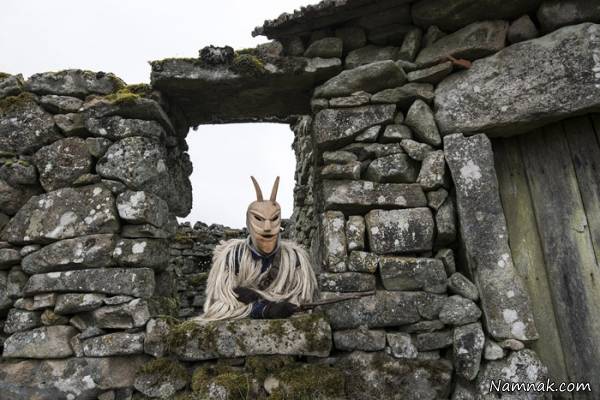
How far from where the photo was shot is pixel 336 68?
3225mm

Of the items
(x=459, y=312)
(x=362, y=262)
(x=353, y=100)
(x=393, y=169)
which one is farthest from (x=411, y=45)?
(x=459, y=312)

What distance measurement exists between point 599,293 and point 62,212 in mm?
3894

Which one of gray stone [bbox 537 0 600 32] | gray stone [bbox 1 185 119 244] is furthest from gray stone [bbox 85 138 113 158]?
gray stone [bbox 537 0 600 32]

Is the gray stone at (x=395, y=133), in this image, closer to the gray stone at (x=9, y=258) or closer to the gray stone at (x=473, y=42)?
the gray stone at (x=473, y=42)

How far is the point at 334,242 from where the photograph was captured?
9.21 ft

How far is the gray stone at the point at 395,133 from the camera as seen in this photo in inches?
119

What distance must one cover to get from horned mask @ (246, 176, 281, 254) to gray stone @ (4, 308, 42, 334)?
1.63m

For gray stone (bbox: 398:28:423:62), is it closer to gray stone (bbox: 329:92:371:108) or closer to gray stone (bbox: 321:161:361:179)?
gray stone (bbox: 329:92:371:108)

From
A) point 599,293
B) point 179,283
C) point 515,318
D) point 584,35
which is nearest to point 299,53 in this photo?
point 584,35

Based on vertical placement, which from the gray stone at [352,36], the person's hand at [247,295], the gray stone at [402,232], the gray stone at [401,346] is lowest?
the gray stone at [401,346]

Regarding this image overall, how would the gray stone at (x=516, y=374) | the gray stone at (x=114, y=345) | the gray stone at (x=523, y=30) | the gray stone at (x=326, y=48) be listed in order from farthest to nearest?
the gray stone at (x=326, y=48)
the gray stone at (x=523, y=30)
the gray stone at (x=114, y=345)
the gray stone at (x=516, y=374)

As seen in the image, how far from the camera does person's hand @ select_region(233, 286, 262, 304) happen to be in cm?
292

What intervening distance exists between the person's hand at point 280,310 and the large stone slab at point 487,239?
128cm

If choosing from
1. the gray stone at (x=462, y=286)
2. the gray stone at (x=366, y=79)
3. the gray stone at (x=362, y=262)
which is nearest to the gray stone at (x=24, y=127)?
the gray stone at (x=366, y=79)
